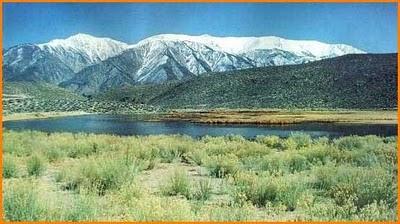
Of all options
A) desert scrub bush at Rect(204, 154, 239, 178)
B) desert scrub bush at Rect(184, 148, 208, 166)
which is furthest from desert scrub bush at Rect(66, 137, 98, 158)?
desert scrub bush at Rect(204, 154, 239, 178)

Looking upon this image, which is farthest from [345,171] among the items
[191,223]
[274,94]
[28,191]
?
[274,94]

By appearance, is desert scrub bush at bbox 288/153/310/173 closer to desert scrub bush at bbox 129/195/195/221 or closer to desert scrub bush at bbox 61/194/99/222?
desert scrub bush at bbox 129/195/195/221

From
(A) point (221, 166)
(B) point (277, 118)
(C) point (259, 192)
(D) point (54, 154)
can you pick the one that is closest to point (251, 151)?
(A) point (221, 166)

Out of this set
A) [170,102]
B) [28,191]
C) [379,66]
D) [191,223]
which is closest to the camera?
[191,223]

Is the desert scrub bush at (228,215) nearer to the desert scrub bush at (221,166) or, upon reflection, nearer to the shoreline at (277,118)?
the desert scrub bush at (221,166)

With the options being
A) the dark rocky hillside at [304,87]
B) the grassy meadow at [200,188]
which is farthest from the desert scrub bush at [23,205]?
the dark rocky hillside at [304,87]

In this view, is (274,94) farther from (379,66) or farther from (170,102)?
(170,102)

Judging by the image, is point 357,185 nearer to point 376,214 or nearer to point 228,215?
point 376,214
